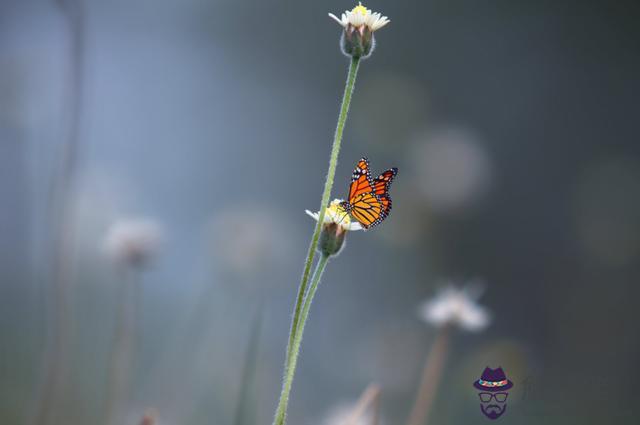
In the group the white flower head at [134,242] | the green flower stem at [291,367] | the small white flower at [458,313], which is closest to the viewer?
the green flower stem at [291,367]

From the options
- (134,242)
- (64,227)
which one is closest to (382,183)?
(64,227)

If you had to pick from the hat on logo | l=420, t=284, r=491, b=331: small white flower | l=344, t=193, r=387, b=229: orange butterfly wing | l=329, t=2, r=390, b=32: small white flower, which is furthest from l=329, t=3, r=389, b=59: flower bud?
l=420, t=284, r=491, b=331: small white flower

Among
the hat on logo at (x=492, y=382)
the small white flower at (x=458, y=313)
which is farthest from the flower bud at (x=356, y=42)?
the small white flower at (x=458, y=313)

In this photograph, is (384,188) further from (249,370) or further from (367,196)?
(249,370)

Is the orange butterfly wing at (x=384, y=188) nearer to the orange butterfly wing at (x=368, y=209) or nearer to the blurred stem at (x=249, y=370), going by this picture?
the orange butterfly wing at (x=368, y=209)

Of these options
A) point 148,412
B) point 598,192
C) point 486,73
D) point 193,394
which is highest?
point 486,73

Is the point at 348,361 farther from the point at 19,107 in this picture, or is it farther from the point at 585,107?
the point at 585,107

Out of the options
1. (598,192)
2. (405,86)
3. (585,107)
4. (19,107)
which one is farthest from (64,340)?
(585,107)

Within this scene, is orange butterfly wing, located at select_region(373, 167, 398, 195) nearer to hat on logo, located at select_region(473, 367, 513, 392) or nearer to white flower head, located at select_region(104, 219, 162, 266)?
hat on logo, located at select_region(473, 367, 513, 392)

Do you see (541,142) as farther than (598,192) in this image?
Yes
